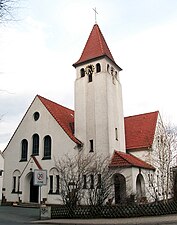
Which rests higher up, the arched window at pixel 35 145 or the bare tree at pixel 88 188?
the arched window at pixel 35 145

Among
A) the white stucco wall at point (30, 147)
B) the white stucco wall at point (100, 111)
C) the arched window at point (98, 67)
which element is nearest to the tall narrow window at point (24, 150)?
the white stucco wall at point (30, 147)

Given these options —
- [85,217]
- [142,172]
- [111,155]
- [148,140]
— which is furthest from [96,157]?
[85,217]

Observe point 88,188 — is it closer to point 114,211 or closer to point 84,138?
point 114,211

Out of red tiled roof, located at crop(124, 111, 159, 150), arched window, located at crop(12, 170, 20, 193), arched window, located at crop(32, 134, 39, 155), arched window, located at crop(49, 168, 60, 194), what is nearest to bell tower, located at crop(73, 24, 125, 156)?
red tiled roof, located at crop(124, 111, 159, 150)

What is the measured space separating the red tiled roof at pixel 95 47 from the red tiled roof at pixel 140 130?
9.91 metres

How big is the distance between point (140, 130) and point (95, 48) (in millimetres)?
11861

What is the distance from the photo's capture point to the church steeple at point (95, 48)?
108 feet

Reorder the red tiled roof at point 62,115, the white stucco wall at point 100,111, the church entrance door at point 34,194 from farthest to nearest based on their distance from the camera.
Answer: the red tiled roof at point 62,115
the church entrance door at point 34,194
the white stucco wall at point 100,111

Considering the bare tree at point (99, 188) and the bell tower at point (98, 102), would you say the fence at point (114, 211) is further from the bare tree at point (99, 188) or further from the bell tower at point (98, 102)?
the bell tower at point (98, 102)

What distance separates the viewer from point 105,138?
2983 centimetres

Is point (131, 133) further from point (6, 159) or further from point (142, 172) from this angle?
point (6, 159)

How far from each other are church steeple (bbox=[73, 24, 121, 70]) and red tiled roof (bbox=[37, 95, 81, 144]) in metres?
5.56

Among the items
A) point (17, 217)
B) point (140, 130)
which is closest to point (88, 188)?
point (17, 217)

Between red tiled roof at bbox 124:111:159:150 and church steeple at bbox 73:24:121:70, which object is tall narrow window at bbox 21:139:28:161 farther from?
red tiled roof at bbox 124:111:159:150
